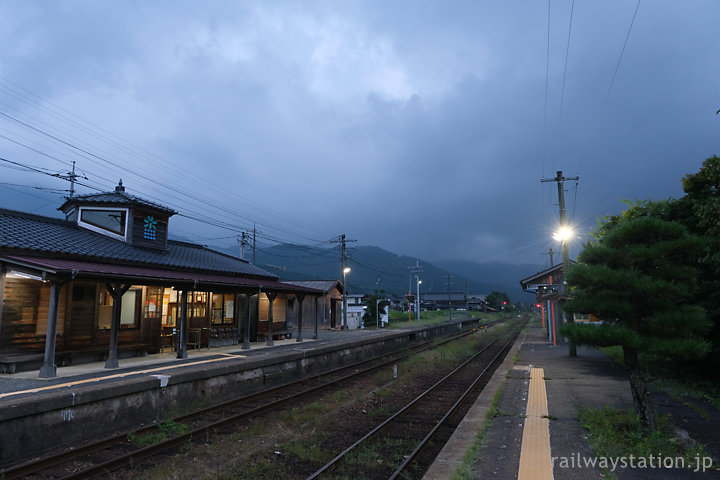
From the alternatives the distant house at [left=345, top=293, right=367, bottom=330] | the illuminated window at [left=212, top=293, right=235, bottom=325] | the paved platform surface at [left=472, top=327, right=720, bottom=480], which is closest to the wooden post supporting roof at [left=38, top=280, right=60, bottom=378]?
the illuminated window at [left=212, top=293, right=235, bottom=325]

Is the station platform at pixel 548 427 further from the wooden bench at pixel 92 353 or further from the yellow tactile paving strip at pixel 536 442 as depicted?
the wooden bench at pixel 92 353

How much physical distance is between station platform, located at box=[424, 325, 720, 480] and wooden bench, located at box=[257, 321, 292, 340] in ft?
41.4

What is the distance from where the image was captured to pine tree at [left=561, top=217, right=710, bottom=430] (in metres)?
6.04

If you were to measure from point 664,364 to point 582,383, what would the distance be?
13.7 feet

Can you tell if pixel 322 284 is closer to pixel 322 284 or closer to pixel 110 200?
pixel 322 284

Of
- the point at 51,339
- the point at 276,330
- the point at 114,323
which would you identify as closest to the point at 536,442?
the point at 114,323

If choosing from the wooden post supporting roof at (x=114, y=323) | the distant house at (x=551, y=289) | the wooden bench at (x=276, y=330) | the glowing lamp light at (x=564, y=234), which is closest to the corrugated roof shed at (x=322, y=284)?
the wooden bench at (x=276, y=330)

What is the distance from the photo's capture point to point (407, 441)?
23.5ft

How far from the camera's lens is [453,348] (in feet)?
70.9

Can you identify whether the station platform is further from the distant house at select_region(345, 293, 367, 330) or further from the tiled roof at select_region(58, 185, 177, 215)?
the distant house at select_region(345, 293, 367, 330)

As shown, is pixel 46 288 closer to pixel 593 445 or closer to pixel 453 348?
pixel 593 445

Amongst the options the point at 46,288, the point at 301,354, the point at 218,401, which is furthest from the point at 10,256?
the point at 301,354

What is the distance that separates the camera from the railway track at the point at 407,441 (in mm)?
5789

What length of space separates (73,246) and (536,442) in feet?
50.1
